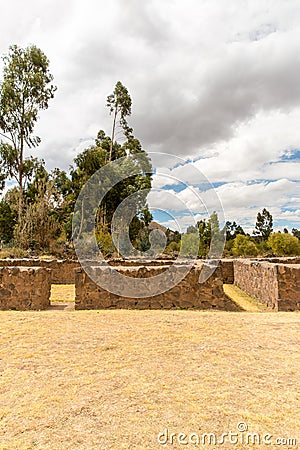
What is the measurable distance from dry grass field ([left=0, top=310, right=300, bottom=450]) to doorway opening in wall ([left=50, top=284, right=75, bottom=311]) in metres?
2.03

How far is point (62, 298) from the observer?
905cm

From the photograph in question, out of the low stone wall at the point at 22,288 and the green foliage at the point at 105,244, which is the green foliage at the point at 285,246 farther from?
the low stone wall at the point at 22,288

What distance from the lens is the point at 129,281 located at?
7.48m

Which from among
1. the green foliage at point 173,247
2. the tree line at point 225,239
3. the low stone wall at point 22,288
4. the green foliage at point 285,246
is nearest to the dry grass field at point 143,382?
the low stone wall at point 22,288

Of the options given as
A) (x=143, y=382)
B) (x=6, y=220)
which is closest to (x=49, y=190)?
(x=6, y=220)

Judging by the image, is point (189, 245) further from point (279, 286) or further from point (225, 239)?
point (279, 286)

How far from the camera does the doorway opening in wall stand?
789 cm

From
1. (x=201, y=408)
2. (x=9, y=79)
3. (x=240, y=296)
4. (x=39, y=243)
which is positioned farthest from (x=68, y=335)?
(x=9, y=79)

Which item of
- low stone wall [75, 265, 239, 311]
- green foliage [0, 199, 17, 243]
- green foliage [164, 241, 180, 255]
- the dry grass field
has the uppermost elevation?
green foliage [0, 199, 17, 243]

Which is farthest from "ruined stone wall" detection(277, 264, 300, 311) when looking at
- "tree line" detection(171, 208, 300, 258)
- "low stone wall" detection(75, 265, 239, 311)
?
"tree line" detection(171, 208, 300, 258)

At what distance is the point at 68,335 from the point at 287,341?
3.08 metres

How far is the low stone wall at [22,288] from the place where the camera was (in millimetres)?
7371

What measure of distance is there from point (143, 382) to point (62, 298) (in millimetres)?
6066

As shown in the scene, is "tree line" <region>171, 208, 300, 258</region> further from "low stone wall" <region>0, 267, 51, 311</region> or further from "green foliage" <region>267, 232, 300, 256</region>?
"low stone wall" <region>0, 267, 51, 311</region>
